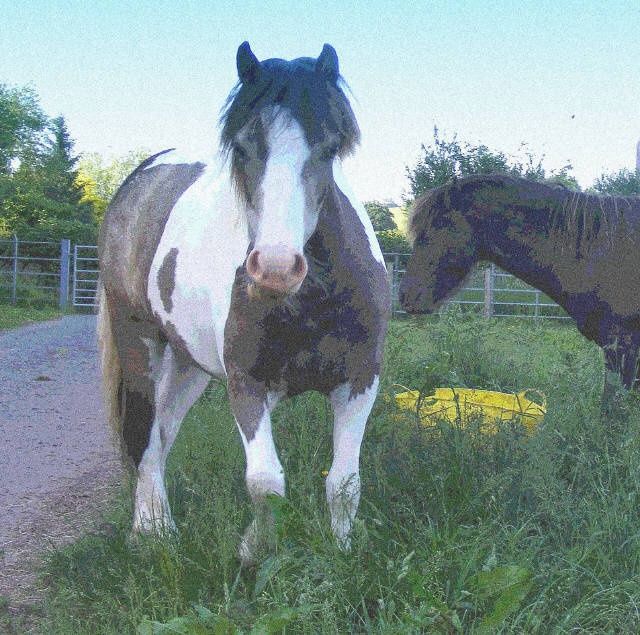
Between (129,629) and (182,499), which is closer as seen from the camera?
(129,629)

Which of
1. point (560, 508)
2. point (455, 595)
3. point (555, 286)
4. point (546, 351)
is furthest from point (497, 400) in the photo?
point (546, 351)

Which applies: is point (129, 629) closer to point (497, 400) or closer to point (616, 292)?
point (497, 400)

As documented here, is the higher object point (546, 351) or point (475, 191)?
point (475, 191)

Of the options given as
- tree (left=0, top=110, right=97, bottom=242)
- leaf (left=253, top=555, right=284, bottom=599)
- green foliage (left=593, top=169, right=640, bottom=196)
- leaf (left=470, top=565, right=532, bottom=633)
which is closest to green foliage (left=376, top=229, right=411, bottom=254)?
green foliage (left=593, top=169, right=640, bottom=196)

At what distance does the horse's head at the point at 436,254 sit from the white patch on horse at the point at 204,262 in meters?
1.85

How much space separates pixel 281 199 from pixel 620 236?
2.89 meters

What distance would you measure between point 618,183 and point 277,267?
21.0 metres

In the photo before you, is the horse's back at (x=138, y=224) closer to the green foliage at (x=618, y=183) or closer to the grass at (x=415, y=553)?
the grass at (x=415, y=553)

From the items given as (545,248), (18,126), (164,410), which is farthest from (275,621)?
(18,126)

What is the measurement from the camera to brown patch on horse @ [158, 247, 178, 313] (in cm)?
306

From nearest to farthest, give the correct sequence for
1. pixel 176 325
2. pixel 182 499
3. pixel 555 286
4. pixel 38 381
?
pixel 176 325 → pixel 182 499 → pixel 555 286 → pixel 38 381

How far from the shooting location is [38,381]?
800 cm

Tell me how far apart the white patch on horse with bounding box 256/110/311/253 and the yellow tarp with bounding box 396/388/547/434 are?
1319mm

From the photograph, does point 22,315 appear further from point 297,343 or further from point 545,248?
point 297,343
